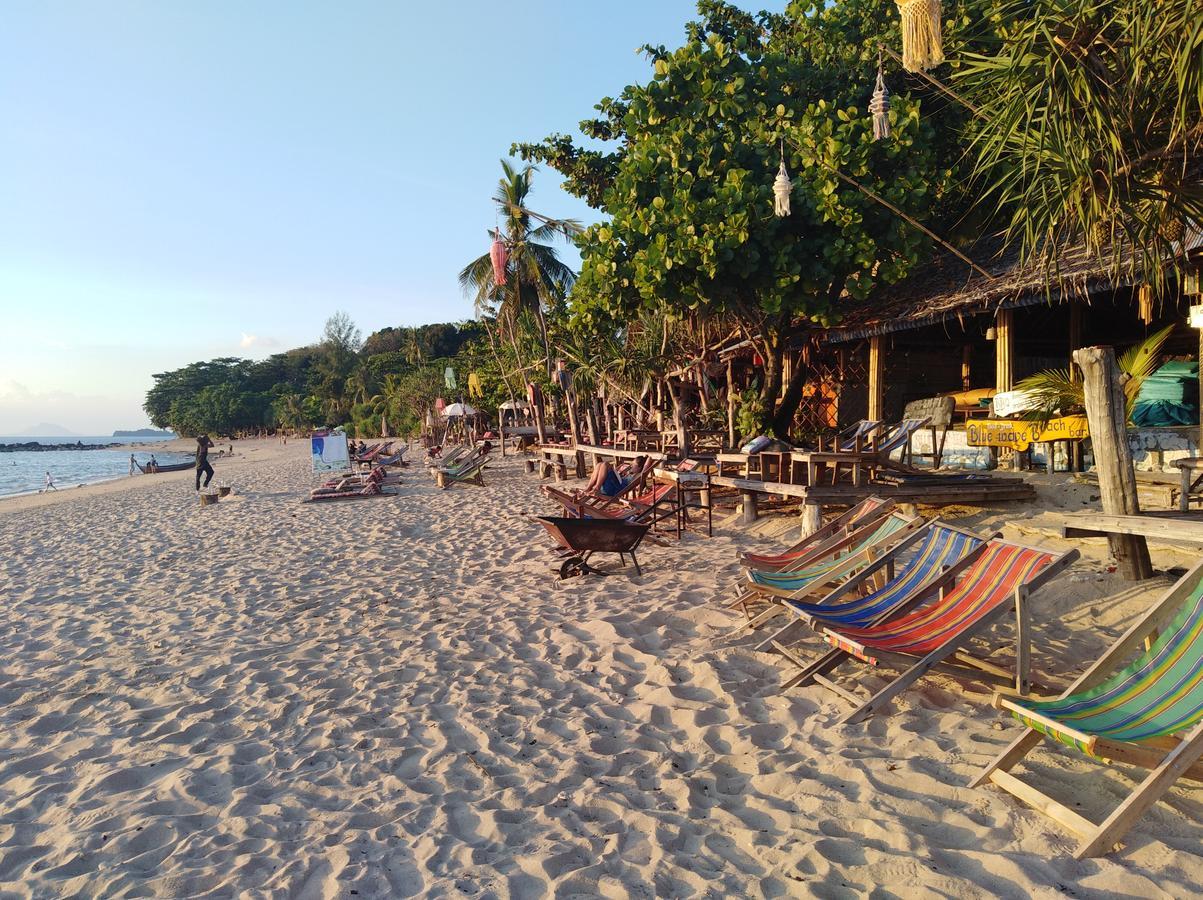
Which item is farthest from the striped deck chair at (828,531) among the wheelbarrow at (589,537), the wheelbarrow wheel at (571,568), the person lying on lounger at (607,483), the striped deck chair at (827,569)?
the person lying on lounger at (607,483)

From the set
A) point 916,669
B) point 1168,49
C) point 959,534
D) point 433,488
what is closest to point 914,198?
point 1168,49

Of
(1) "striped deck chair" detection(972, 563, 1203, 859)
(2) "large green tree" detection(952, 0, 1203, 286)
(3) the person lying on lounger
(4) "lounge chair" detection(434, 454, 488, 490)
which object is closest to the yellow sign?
(2) "large green tree" detection(952, 0, 1203, 286)

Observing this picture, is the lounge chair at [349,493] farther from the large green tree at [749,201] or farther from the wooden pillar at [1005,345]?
the wooden pillar at [1005,345]

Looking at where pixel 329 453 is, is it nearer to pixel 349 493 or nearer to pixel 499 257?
pixel 349 493

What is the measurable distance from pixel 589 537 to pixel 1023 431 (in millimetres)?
5687

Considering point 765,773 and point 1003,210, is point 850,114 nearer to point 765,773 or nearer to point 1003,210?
point 1003,210

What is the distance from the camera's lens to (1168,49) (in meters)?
3.97

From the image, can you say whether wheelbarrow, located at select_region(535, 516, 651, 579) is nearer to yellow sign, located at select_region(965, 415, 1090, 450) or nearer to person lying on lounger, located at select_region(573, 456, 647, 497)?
person lying on lounger, located at select_region(573, 456, 647, 497)

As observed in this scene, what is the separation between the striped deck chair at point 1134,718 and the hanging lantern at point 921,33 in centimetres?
314

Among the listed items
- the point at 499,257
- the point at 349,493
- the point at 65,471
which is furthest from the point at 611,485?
the point at 65,471

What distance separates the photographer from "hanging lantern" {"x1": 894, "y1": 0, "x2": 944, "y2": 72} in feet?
13.5

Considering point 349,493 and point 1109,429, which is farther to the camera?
point 349,493

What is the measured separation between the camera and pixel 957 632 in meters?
3.23

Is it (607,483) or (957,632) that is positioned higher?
(607,483)
